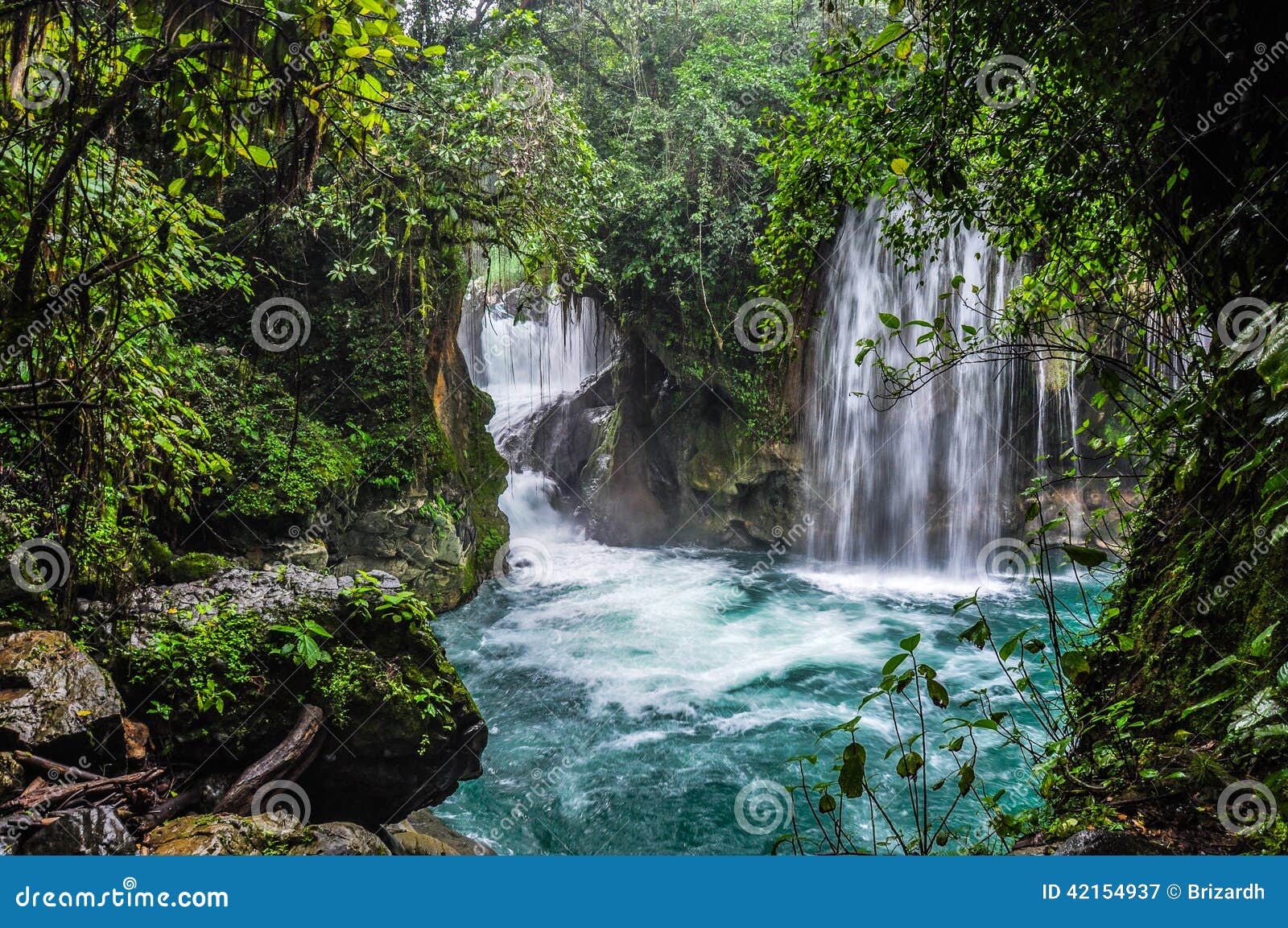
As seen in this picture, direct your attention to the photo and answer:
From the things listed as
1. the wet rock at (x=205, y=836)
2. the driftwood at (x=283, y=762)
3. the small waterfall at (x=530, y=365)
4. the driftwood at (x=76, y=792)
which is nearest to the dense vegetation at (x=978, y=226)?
the driftwood at (x=76, y=792)

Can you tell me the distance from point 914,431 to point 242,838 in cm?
1170

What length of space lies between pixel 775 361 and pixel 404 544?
6196 mm

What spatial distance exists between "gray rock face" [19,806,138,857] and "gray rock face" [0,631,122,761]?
371mm

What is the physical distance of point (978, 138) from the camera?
11.7 feet

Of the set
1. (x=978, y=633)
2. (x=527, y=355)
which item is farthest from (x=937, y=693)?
(x=527, y=355)

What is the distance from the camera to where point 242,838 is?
254 centimetres

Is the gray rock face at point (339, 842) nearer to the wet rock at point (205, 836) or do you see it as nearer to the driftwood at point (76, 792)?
the wet rock at point (205, 836)

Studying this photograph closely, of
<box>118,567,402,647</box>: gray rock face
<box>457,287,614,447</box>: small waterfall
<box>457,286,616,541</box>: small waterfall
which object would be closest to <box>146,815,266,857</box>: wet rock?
<box>118,567,402,647</box>: gray rock face

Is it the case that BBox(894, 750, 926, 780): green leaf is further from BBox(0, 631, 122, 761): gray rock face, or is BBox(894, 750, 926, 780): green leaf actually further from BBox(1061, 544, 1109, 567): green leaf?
BBox(0, 631, 122, 761): gray rock face

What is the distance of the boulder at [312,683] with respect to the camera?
3279mm

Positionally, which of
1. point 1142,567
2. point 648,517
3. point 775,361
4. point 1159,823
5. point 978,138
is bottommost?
point 648,517

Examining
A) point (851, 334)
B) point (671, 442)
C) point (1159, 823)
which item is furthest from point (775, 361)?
point (671, 442)

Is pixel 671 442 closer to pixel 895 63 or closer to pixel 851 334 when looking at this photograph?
pixel 851 334

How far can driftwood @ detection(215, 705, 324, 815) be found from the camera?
309cm
